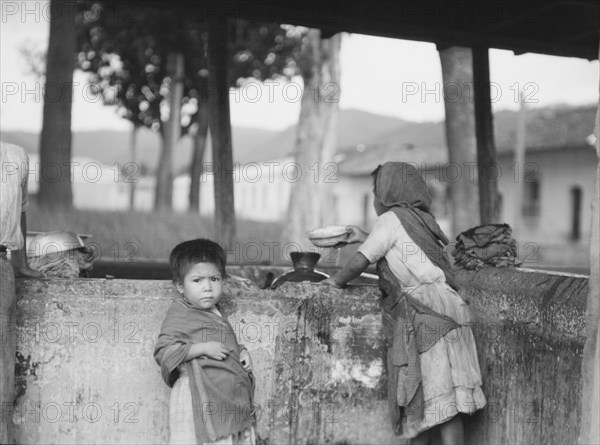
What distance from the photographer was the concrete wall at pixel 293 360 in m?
3.59

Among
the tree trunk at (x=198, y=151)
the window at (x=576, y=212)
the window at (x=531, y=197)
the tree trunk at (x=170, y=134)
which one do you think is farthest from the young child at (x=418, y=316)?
the window at (x=531, y=197)

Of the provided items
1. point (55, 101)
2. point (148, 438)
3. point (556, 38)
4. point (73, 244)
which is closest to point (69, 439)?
point (148, 438)

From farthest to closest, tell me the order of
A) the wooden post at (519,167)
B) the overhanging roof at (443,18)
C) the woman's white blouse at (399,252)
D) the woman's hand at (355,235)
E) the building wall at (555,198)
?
the building wall at (555,198) → the wooden post at (519,167) → the overhanging roof at (443,18) → the woman's hand at (355,235) → the woman's white blouse at (399,252)

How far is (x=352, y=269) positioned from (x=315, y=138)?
36.1 ft

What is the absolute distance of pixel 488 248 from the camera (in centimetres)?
444

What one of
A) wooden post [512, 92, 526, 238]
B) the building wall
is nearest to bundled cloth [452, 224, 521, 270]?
the building wall

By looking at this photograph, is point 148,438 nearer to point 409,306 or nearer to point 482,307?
point 409,306

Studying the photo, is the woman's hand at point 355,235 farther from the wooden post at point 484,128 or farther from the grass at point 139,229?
the grass at point 139,229

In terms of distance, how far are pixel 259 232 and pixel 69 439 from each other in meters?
16.6

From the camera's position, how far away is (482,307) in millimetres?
4230

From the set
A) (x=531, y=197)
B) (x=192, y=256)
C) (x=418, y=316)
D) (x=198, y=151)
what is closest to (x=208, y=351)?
(x=192, y=256)

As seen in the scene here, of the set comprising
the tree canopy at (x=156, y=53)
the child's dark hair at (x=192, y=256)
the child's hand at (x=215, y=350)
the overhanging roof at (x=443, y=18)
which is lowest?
the child's hand at (x=215, y=350)

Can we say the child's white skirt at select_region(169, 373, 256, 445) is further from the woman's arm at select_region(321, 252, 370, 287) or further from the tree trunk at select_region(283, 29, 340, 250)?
the tree trunk at select_region(283, 29, 340, 250)

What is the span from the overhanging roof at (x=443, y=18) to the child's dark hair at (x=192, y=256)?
2564 mm
